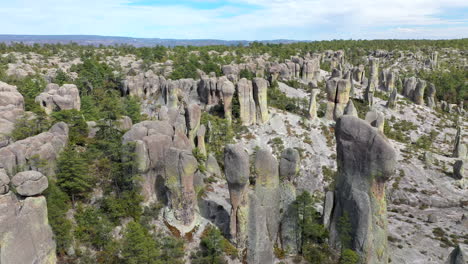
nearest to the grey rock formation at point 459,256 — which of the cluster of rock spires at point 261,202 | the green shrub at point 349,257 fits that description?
the green shrub at point 349,257

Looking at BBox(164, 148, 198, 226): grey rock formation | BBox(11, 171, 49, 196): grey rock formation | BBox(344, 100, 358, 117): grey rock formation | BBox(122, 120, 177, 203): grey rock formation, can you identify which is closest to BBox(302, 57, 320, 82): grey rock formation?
BBox(344, 100, 358, 117): grey rock formation

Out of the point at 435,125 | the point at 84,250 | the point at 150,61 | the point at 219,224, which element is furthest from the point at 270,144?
the point at 150,61

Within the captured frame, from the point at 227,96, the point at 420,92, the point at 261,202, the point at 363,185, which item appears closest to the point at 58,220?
the point at 261,202

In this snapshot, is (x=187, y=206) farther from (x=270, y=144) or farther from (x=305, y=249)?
(x=270, y=144)

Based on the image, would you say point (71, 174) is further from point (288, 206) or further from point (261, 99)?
point (261, 99)

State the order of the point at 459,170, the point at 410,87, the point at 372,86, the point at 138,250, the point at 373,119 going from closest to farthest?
the point at 138,250
the point at 373,119
the point at 459,170
the point at 410,87
the point at 372,86
